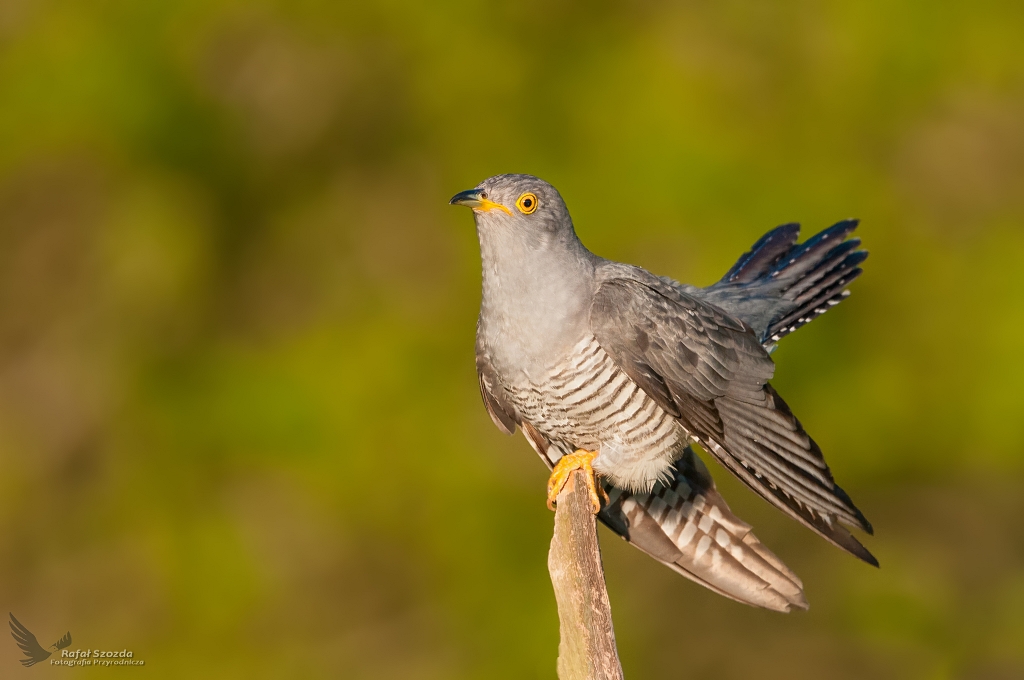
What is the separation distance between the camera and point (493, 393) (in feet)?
10.3

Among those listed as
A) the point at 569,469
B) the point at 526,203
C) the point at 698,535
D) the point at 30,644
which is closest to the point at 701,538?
the point at 698,535

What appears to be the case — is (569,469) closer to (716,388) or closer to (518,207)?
(716,388)

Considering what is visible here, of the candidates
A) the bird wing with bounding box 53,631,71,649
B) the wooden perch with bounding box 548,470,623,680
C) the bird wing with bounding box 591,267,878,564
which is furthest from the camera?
the bird wing with bounding box 53,631,71,649

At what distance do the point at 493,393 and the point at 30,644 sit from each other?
309 centimetres

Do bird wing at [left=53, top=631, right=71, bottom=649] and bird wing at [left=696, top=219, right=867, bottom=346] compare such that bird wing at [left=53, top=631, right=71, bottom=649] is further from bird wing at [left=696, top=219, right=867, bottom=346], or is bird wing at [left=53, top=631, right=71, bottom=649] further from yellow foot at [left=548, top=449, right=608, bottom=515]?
bird wing at [left=696, top=219, right=867, bottom=346]

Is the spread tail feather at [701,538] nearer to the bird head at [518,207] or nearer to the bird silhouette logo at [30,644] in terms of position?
the bird head at [518,207]

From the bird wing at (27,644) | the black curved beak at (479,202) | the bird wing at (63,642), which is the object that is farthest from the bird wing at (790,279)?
the bird wing at (27,644)

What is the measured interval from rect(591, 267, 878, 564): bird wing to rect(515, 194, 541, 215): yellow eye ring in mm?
288

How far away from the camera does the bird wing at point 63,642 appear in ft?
16.1

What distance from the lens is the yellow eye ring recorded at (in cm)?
285

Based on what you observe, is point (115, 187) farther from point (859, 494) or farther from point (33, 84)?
point (859, 494)

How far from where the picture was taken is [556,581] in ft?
7.58

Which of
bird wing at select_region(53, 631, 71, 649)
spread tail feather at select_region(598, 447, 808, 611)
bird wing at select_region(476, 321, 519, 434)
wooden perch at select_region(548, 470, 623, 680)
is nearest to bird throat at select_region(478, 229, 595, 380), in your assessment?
bird wing at select_region(476, 321, 519, 434)

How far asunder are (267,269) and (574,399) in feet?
11.0
